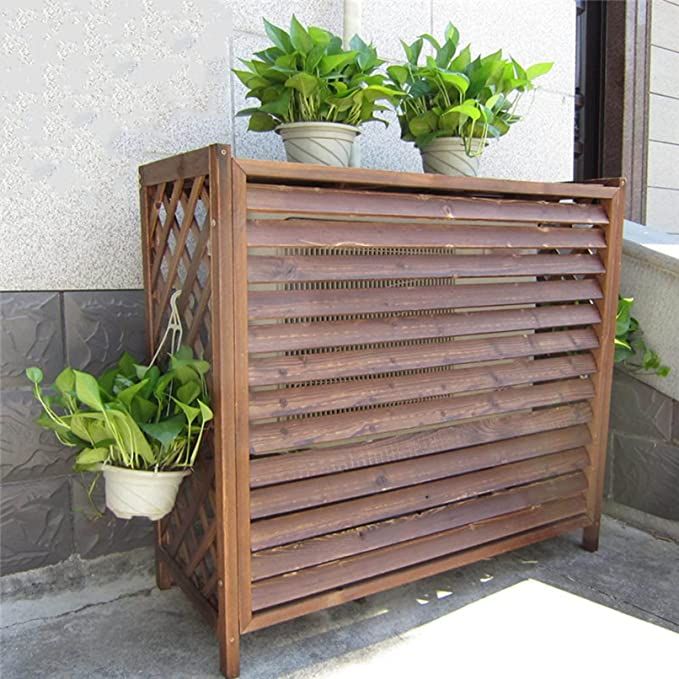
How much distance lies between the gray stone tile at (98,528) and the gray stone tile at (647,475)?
160 centimetres

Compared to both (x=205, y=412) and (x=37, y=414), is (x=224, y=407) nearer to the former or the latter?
(x=205, y=412)

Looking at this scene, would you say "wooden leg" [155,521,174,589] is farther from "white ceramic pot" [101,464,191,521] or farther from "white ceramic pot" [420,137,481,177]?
"white ceramic pot" [420,137,481,177]

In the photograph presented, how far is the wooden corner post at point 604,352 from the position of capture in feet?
6.93

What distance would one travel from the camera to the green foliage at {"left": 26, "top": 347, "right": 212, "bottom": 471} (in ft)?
4.86

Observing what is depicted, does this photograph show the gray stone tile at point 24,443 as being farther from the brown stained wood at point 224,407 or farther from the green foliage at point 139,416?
the brown stained wood at point 224,407

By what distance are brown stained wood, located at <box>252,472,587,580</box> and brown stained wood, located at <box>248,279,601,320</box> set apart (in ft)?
1.78

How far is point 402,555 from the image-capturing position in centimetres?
181

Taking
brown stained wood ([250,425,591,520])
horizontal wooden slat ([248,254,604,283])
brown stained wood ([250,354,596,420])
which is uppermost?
horizontal wooden slat ([248,254,604,283])

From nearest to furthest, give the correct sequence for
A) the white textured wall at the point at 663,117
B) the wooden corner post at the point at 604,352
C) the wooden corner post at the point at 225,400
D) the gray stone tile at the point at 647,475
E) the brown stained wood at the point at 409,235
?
the wooden corner post at the point at 225,400, the brown stained wood at the point at 409,235, the wooden corner post at the point at 604,352, the gray stone tile at the point at 647,475, the white textured wall at the point at 663,117

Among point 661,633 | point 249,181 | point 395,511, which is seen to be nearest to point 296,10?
point 249,181

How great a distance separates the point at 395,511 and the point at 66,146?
1.28m

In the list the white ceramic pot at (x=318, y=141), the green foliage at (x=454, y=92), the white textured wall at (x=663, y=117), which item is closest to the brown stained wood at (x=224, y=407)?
the white ceramic pot at (x=318, y=141)

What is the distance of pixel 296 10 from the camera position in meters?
2.22

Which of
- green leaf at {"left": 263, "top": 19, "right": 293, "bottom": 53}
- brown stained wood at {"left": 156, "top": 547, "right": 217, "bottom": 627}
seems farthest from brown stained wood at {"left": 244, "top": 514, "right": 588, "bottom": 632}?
green leaf at {"left": 263, "top": 19, "right": 293, "bottom": 53}
